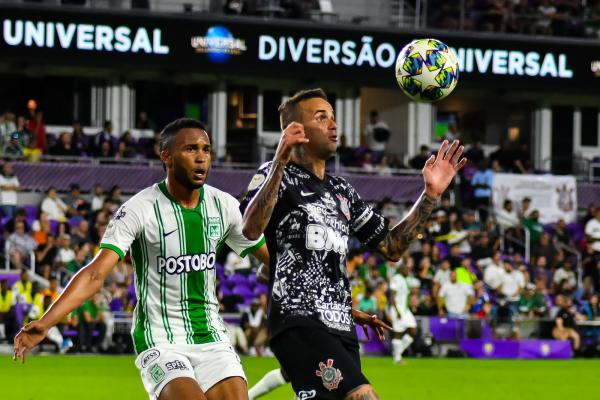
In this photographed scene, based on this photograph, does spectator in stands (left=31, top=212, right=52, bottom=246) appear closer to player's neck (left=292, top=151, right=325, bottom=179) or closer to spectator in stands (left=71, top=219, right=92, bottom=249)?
spectator in stands (left=71, top=219, right=92, bottom=249)

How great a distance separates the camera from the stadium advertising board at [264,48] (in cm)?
2811

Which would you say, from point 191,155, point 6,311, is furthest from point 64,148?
point 191,155

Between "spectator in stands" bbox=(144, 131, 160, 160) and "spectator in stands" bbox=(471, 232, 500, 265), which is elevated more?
"spectator in stands" bbox=(144, 131, 160, 160)

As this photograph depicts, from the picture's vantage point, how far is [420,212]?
739cm

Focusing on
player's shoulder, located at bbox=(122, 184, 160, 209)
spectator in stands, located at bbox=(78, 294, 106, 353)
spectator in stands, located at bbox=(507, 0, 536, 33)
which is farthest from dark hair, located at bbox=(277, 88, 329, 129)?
spectator in stands, located at bbox=(507, 0, 536, 33)

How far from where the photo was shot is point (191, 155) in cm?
721

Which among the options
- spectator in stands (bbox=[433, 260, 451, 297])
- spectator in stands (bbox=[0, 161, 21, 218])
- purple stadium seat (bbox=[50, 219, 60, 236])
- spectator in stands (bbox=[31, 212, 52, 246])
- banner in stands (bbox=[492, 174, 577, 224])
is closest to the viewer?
spectator in stands (bbox=[31, 212, 52, 246])

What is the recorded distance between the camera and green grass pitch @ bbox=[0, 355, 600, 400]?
15.3 meters

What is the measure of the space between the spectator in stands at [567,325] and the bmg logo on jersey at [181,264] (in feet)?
63.4

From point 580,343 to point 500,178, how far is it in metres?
5.42

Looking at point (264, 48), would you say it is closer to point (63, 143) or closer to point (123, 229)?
point (63, 143)

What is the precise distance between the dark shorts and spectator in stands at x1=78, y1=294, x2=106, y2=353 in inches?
613

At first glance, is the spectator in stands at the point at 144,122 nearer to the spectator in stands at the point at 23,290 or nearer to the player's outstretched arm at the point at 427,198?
the spectator in stands at the point at 23,290

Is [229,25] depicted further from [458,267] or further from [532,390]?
[532,390]
